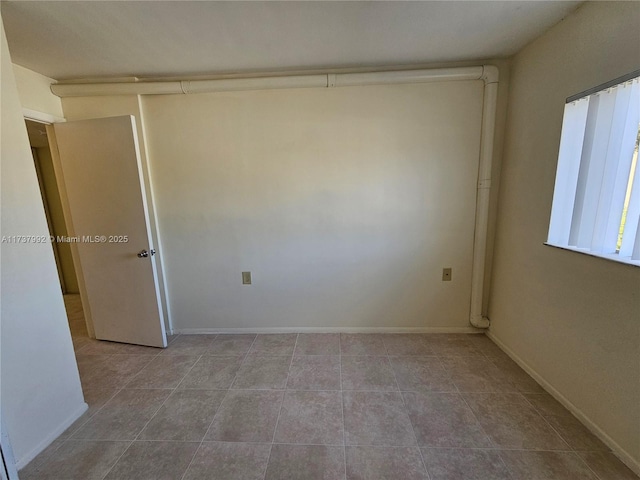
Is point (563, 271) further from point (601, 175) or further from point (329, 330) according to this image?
point (329, 330)

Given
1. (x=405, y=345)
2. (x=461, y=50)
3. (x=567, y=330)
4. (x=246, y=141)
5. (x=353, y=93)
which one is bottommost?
(x=405, y=345)

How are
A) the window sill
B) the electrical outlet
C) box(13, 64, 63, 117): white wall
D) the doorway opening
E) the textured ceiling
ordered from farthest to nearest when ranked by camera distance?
1. the doorway opening
2. the electrical outlet
3. box(13, 64, 63, 117): white wall
4. the textured ceiling
5. the window sill

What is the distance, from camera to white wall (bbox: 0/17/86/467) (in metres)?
1.26

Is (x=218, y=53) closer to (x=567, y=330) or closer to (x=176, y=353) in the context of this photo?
(x=176, y=353)

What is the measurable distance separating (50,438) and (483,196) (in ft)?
10.9

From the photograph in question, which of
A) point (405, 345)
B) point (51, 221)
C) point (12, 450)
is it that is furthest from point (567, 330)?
point (51, 221)

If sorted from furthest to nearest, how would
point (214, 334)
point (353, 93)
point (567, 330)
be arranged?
point (214, 334) < point (353, 93) < point (567, 330)

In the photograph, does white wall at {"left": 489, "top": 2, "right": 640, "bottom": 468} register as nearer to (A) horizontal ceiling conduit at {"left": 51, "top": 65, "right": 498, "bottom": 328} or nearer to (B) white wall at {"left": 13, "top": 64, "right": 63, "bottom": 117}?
(A) horizontal ceiling conduit at {"left": 51, "top": 65, "right": 498, "bottom": 328}

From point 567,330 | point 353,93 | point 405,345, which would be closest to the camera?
point 567,330

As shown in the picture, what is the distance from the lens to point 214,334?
254 centimetres

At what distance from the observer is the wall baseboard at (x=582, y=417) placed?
1.24m

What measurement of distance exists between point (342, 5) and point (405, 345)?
2.44m

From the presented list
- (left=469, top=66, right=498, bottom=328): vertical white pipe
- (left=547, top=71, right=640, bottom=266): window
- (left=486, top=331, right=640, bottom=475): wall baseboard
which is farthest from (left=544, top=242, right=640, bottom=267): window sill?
(left=486, top=331, right=640, bottom=475): wall baseboard

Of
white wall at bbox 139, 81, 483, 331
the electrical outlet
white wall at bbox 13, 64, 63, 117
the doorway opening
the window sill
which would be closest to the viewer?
the window sill
